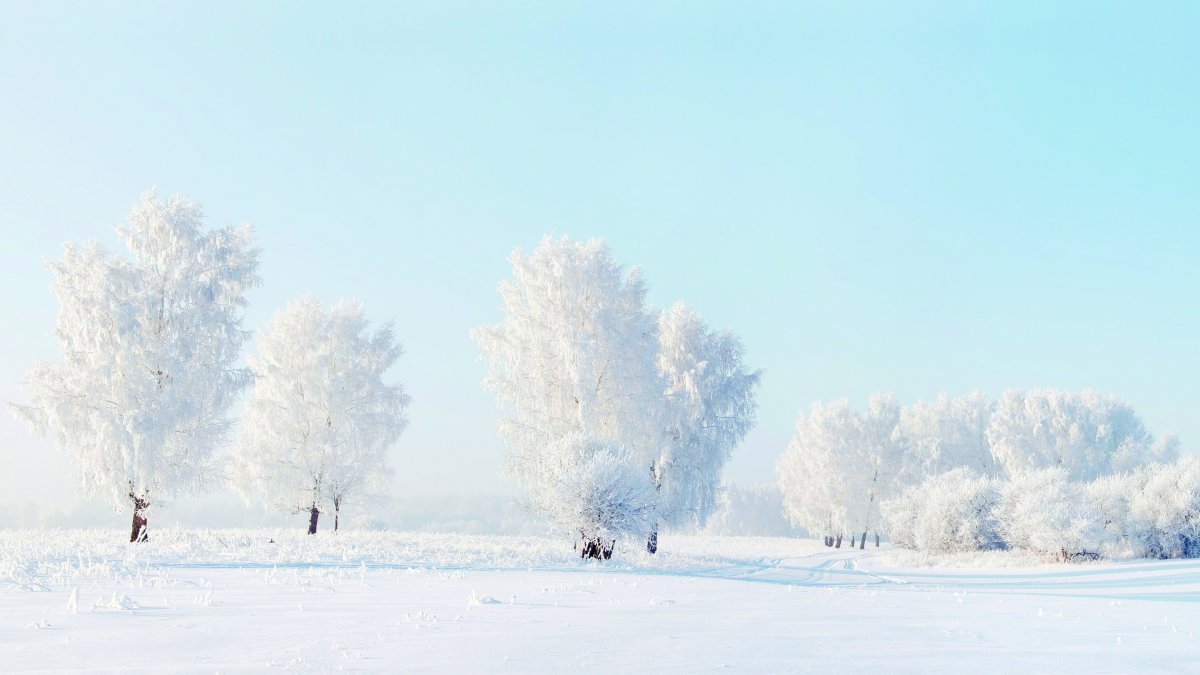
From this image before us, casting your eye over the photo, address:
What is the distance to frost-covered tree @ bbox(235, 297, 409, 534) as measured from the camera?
28.6 meters

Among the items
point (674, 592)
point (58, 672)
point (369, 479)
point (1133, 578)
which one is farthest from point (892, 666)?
point (369, 479)

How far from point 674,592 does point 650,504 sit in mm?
11160

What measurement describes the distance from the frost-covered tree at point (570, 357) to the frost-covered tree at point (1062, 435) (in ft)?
144

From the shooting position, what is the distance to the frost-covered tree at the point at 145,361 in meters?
22.4

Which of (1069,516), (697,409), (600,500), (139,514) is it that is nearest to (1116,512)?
(1069,516)

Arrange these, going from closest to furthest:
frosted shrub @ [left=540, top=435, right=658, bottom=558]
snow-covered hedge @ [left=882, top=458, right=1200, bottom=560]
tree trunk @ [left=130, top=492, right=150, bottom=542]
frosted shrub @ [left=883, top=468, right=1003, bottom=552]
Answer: frosted shrub @ [left=540, top=435, right=658, bottom=558], tree trunk @ [left=130, top=492, right=150, bottom=542], snow-covered hedge @ [left=882, top=458, right=1200, bottom=560], frosted shrub @ [left=883, top=468, right=1003, bottom=552]

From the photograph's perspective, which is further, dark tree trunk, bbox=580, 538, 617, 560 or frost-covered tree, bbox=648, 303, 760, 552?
frost-covered tree, bbox=648, 303, 760, 552

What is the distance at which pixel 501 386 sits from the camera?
2706 cm

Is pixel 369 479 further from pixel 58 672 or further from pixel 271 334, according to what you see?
pixel 58 672

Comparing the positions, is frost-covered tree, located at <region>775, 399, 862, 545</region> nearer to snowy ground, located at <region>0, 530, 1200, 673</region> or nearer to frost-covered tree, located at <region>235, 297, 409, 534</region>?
frost-covered tree, located at <region>235, 297, 409, 534</region>

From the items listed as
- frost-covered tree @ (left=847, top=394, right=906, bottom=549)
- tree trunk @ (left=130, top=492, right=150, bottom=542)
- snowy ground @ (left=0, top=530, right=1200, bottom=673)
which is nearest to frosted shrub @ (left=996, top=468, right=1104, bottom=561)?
frost-covered tree @ (left=847, top=394, right=906, bottom=549)

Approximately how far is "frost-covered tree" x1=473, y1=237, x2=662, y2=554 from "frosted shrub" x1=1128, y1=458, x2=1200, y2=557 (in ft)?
69.0

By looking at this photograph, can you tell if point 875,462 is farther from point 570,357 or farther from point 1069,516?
point 570,357

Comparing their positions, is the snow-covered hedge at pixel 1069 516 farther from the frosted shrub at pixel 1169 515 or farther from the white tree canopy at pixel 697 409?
the white tree canopy at pixel 697 409
